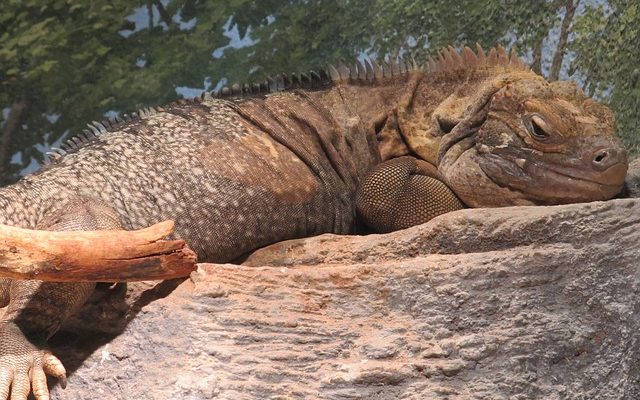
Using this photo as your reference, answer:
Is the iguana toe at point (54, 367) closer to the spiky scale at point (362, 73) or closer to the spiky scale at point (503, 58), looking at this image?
the spiky scale at point (362, 73)

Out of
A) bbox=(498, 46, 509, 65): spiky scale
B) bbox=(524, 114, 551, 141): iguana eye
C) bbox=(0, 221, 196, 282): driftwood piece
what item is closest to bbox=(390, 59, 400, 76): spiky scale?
bbox=(498, 46, 509, 65): spiky scale

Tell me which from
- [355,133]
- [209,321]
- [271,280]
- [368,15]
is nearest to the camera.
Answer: [209,321]

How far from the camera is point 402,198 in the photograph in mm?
3830

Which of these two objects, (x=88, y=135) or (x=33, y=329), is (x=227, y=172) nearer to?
(x=88, y=135)

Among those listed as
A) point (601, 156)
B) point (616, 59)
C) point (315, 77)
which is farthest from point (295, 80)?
point (616, 59)

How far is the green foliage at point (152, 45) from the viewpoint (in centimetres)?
507

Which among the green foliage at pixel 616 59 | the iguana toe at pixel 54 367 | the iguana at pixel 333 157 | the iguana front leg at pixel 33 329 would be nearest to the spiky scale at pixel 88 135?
the iguana at pixel 333 157

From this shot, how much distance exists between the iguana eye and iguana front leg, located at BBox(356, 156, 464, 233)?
451mm

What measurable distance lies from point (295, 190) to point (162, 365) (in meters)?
1.35

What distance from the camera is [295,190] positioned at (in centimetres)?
385

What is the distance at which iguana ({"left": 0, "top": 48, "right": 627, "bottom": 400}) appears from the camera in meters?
3.44

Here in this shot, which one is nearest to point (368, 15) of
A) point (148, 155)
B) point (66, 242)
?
point (148, 155)

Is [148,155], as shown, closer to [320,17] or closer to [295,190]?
[295,190]

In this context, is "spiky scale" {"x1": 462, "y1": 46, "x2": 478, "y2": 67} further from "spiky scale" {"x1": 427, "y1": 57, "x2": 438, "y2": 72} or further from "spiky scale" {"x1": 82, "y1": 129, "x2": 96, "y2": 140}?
"spiky scale" {"x1": 82, "y1": 129, "x2": 96, "y2": 140}
